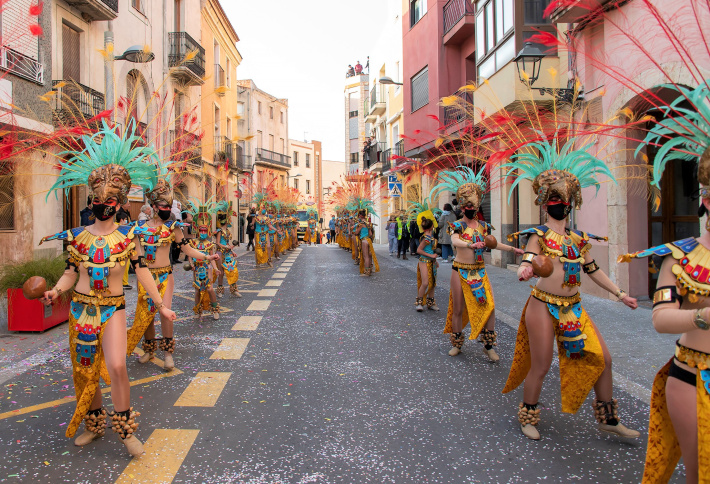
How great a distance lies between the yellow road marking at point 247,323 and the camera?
7395mm

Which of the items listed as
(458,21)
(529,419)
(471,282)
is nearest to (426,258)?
(471,282)

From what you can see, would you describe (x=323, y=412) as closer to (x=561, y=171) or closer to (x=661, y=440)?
(x=661, y=440)

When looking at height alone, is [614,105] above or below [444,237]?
above

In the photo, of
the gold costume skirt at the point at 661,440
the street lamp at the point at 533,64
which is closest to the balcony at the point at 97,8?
the street lamp at the point at 533,64

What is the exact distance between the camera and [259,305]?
372 inches

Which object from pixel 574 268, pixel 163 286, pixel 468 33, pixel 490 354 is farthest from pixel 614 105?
pixel 468 33

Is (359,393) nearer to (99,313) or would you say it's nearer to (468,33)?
(99,313)

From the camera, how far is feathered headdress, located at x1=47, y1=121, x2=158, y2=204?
3.71m

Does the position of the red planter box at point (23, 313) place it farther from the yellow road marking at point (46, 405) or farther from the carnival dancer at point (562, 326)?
the carnival dancer at point (562, 326)

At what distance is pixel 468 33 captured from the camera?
19.8 meters

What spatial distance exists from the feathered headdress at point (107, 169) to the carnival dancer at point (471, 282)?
3295mm

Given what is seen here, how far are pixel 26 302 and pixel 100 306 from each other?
4.46m

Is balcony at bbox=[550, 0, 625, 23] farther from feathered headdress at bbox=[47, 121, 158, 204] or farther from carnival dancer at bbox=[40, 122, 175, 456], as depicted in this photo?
carnival dancer at bbox=[40, 122, 175, 456]

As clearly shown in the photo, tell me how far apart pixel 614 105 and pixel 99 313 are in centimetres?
884
